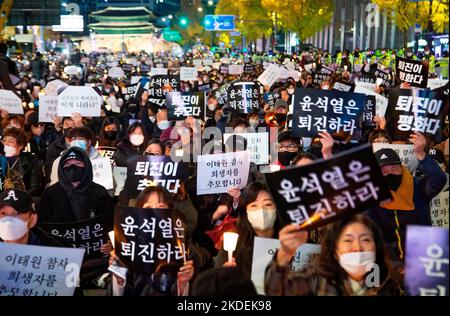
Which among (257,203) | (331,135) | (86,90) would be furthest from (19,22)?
(257,203)

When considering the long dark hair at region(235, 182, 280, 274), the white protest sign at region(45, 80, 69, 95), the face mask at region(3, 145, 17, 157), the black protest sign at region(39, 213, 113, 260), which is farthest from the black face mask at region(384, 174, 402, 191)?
the white protest sign at region(45, 80, 69, 95)

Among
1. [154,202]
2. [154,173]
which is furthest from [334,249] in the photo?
[154,173]

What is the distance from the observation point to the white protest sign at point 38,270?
5090mm

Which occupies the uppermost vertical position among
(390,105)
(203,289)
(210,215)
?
(390,105)

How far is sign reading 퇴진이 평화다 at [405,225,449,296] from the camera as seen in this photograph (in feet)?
12.1

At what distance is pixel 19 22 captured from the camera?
31.2 m

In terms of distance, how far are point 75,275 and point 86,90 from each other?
7.92 metres

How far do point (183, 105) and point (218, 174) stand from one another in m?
4.82

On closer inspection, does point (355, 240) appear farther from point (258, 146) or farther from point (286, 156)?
point (286, 156)

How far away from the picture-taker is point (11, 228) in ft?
19.6

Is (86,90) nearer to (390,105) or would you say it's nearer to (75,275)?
(390,105)
